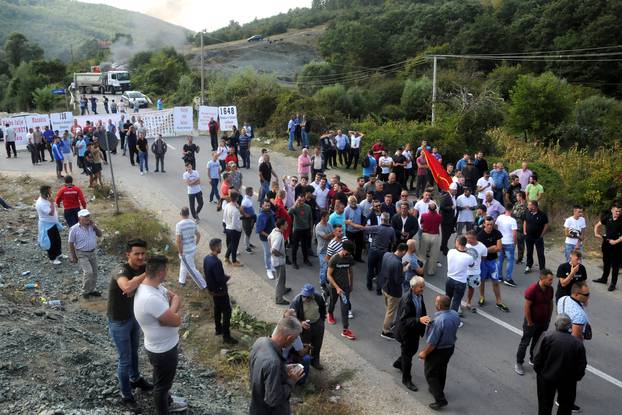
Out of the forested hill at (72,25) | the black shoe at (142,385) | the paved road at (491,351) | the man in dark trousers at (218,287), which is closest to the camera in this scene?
the black shoe at (142,385)

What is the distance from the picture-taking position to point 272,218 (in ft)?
39.1

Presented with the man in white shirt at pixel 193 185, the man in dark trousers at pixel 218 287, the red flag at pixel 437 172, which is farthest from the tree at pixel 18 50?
the man in dark trousers at pixel 218 287

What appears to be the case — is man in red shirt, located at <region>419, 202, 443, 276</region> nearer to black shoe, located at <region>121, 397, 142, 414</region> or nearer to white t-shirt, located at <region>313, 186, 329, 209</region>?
white t-shirt, located at <region>313, 186, 329, 209</region>

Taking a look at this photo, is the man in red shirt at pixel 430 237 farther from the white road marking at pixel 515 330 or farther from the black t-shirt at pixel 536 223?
the black t-shirt at pixel 536 223

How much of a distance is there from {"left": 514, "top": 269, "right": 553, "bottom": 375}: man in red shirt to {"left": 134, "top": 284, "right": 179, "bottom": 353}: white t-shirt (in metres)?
4.96

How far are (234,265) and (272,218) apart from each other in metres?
1.49

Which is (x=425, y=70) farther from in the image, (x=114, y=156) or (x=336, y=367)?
(x=336, y=367)

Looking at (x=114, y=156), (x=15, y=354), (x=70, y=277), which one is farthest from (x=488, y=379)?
(x=114, y=156)

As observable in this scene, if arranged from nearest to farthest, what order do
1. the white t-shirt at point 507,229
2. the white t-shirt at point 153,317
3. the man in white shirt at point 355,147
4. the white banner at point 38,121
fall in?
the white t-shirt at point 153,317 → the white t-shirt at point 507,229 → the man in white shirt at point 355,147 → the white banner at point 38,121

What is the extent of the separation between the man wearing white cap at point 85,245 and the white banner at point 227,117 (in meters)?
20.0

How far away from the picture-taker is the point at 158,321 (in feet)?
17.9

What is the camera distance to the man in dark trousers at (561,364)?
21.4 feet

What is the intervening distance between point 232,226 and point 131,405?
6100 mm

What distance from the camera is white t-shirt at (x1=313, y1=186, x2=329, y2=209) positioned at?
543 inches
